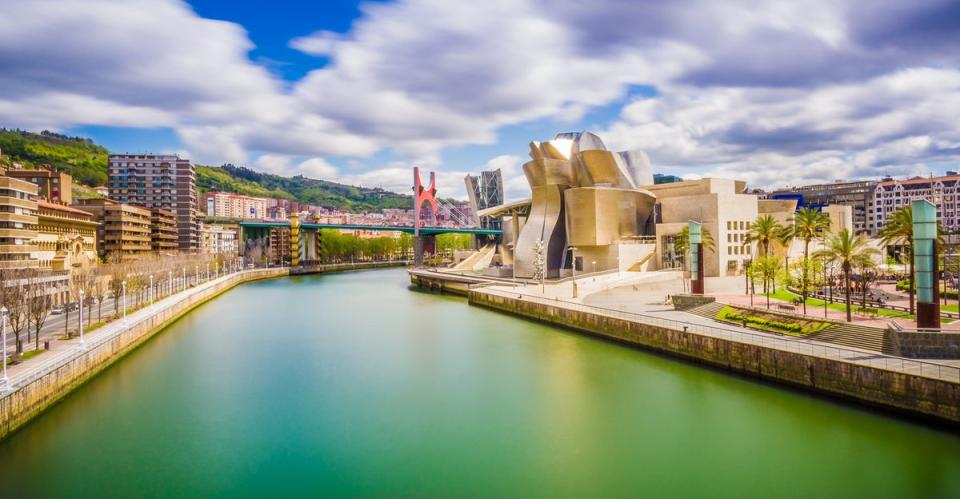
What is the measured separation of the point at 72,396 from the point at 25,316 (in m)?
4.00

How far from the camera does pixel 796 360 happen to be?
1627cm

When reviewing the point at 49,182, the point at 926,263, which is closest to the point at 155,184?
the point at 49,182

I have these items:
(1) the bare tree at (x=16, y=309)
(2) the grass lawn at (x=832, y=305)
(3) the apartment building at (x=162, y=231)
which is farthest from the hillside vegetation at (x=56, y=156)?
(2) the grass lawn at (x=832, y=305)

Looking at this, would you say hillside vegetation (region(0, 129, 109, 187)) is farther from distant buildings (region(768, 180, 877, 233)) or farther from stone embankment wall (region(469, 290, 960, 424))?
distant buildings (region(768, 180, 877, 233))

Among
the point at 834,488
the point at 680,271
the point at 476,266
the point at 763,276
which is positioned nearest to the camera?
the point at 834,488

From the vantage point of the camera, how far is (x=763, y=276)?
26.0 m

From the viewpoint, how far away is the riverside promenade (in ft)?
43.1

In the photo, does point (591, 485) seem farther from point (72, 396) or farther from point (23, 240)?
point (23, 240)

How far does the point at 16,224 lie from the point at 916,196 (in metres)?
98.1

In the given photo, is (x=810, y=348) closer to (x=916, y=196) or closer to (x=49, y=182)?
(x=49, y=182)

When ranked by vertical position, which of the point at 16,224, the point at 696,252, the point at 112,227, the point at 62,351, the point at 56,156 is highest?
the point at 56,156

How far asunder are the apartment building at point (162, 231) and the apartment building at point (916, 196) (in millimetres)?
85748

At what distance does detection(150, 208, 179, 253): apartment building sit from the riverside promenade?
59234 mm

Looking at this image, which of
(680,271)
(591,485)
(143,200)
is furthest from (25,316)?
(143,200)
